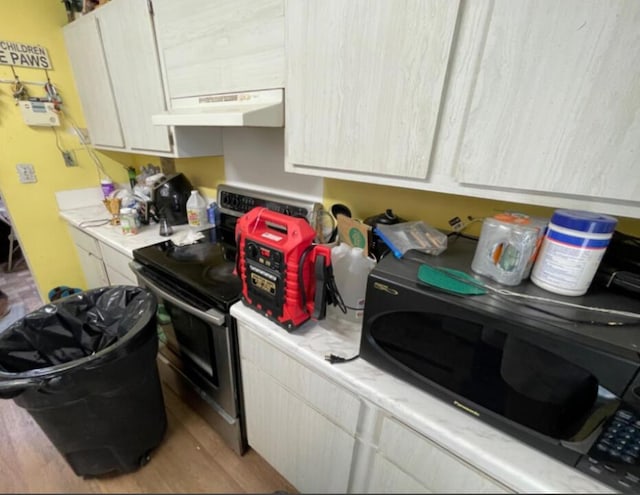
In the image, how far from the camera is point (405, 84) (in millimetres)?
727

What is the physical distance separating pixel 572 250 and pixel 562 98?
300mm

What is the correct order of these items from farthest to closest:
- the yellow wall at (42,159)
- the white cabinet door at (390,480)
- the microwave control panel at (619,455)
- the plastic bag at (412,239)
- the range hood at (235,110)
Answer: the yellow wall at (42,159), the range hood at (235,110), the plastic bag at (412,239), the microwave control panel at (619,455), the white cabinet door at (390,480)

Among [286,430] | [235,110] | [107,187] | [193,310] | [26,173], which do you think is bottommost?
[286,430]

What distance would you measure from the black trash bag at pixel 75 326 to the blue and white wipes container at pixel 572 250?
1.20m

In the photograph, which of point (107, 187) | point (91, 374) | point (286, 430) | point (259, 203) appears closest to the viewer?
point (91, 374)

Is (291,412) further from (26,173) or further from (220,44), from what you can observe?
(26,173)

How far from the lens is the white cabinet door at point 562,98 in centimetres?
53

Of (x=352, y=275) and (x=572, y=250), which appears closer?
(x=572, y=250)

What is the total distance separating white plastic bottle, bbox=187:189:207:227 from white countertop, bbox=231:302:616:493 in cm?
93

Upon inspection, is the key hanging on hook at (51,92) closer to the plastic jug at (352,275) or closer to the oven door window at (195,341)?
the oven door window at (195,341)

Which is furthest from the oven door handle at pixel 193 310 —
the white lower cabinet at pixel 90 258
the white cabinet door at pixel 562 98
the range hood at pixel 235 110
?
the white cabinet door at pixel 562 98

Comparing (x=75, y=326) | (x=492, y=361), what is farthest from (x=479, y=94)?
(x=75, y=326)

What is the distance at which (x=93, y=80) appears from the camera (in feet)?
5.43

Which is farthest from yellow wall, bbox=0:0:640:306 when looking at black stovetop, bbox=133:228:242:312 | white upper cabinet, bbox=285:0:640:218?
black stovetop, bbox=133:228:242:312
